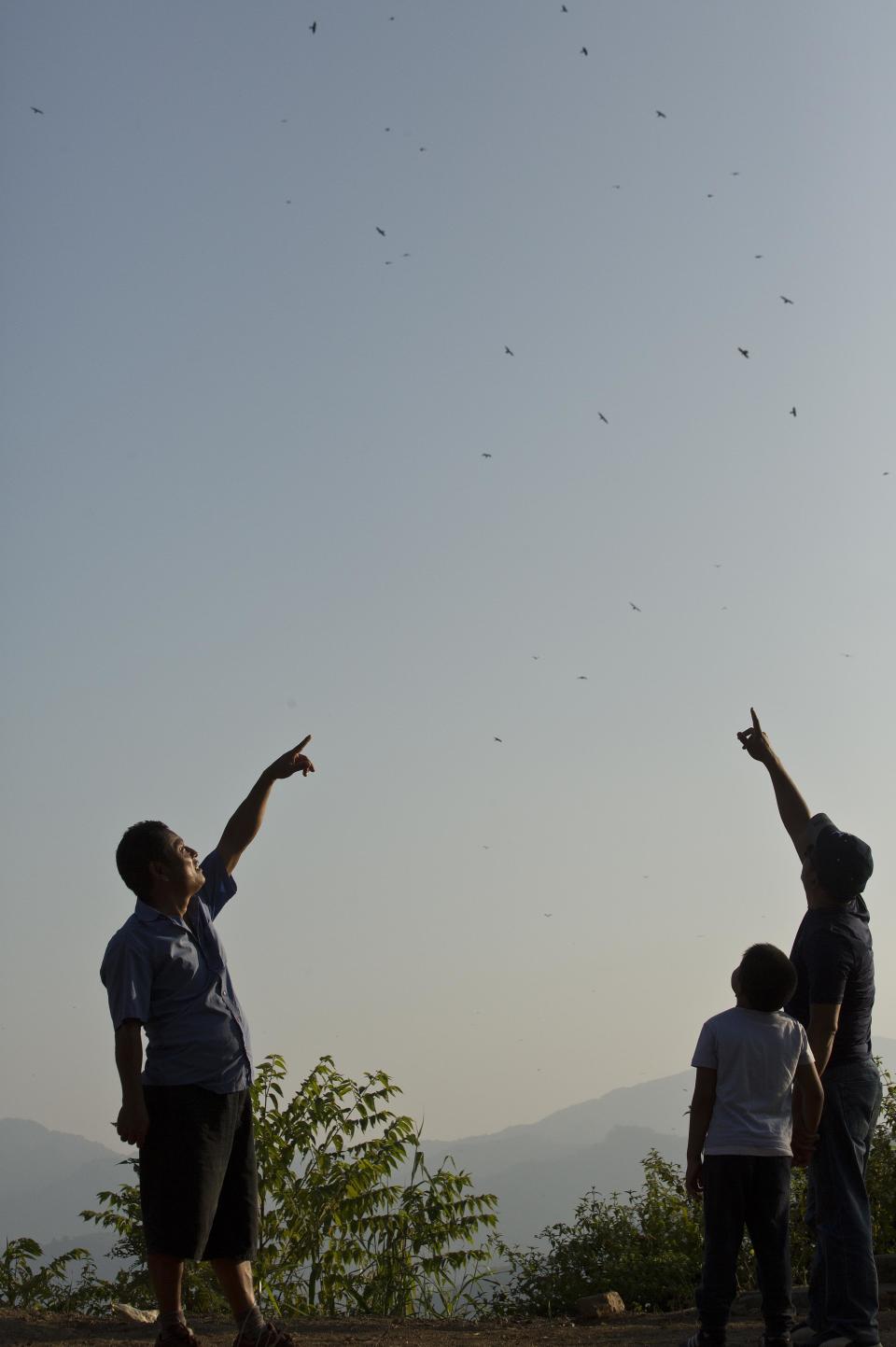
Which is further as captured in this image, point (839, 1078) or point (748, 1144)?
point (839, 1078)

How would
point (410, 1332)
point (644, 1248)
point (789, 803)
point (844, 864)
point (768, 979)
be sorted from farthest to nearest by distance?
point (644, 1248), point (410, 1332), point (789, 803), point (844, 864), point (768, 979)

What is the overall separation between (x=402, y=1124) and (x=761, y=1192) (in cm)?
351

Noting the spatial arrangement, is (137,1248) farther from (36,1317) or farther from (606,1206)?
(606,1206)

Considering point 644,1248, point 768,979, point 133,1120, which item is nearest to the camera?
point 133,1120

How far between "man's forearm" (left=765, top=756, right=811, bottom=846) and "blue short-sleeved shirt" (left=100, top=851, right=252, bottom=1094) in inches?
99.3

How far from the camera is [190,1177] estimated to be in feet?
14.4

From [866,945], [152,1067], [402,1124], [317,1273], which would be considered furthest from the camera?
[402,1124]

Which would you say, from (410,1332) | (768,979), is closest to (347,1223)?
(410,1332)

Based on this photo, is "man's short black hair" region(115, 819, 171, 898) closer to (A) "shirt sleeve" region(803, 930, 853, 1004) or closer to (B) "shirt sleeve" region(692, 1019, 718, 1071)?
(B) "shirt sleeve" region(692, 1019, 718, 1071)

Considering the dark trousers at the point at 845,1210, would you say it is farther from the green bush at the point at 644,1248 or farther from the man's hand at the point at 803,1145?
the green bush at the point at 644,1248

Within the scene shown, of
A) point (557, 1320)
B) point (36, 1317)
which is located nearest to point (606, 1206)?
point (557, 1320)

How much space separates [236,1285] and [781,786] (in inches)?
119

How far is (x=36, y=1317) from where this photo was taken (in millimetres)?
6660

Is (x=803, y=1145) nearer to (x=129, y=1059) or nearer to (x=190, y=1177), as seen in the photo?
(x=190, y=1177)
